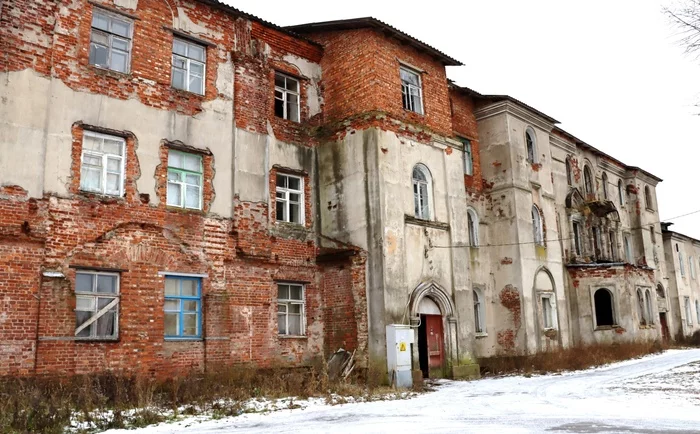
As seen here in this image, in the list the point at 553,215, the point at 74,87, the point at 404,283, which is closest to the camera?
the point at 74,87

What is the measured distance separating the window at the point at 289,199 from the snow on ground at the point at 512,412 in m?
5.87

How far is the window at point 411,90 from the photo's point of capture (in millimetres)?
18544

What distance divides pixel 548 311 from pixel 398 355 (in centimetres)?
1046

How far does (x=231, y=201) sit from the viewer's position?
1558 cm

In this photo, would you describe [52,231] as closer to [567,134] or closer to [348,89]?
[348,89]

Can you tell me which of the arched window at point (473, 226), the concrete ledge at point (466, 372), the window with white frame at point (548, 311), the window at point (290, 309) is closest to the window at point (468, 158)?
the arched window at point (473, 226)

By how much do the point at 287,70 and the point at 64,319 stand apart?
907cm

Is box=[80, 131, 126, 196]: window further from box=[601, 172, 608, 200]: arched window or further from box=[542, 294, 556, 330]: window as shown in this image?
box=[601, 172, 608, 200]: arched window

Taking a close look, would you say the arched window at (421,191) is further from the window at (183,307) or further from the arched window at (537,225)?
the arched window at (537,225)

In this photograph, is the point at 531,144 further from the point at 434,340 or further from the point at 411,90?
the point at 434,340

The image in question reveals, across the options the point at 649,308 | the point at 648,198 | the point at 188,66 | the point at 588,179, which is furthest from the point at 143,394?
the point at 648,198

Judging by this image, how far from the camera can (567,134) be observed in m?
27.7

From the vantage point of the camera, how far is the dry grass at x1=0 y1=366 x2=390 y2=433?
9.31 metres

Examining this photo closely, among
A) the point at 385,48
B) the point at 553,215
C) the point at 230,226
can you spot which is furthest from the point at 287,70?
the point at 553,215
